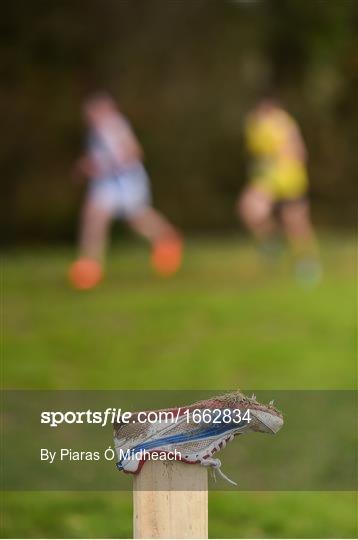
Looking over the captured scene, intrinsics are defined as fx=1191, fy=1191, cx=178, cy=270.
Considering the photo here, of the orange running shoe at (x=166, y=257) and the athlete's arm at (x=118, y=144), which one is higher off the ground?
the athlete's arm at (x=118, y=144)

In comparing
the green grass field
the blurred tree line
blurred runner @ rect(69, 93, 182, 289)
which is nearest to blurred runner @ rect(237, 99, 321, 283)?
the green grass field

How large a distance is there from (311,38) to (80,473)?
1492cm

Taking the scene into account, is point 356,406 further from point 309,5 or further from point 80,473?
point 309,5

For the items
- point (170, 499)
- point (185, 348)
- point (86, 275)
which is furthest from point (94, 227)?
point (170, 499)

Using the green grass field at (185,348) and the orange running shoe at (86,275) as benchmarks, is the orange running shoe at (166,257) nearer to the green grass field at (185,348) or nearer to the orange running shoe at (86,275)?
the green grass field at (185,348)

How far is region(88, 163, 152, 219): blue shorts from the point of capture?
11.5 metres

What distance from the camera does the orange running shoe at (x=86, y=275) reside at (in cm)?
1125

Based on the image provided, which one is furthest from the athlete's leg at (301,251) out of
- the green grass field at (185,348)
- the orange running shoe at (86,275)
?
the orange running shoe at (86,275)

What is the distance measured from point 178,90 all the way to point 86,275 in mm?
10848

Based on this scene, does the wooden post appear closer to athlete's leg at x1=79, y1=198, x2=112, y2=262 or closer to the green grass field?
the green grass field

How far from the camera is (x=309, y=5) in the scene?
18.5 metres

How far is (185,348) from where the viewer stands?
8.79 meters

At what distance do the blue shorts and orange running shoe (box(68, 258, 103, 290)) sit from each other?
22.0 inches

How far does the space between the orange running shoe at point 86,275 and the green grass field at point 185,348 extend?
13cm
